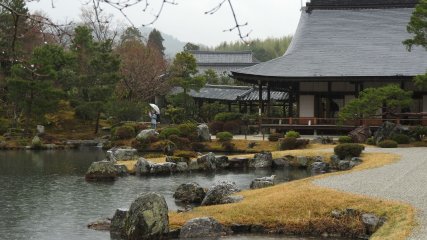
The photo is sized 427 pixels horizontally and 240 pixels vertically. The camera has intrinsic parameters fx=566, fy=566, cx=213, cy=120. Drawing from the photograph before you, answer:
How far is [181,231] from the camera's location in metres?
11.6

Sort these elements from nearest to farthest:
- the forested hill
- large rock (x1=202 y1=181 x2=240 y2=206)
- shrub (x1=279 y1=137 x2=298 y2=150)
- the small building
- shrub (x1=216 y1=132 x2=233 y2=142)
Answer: large rock (x1=202 y1=181 x2=240 y2=206)
shrub (x1=279 y1=137 x2=298 y2=150)
shrub (x1=216 y1=132 x2=233 y2=142)
the small building
the forested hill

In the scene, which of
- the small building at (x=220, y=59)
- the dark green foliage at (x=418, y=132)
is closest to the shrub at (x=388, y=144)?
the dark green foliage at (x=418, y=132)

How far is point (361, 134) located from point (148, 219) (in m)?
18.8

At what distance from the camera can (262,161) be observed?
2447 cm

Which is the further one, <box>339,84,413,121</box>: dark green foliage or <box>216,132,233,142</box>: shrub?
<box>216,132,233,142</box>: shrub

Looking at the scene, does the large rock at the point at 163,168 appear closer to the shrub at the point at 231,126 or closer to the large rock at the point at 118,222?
the large rock at the point at 118,222

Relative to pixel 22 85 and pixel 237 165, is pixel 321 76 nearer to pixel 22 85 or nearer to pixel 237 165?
pixel 237 165

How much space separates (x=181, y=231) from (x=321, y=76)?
844 inches

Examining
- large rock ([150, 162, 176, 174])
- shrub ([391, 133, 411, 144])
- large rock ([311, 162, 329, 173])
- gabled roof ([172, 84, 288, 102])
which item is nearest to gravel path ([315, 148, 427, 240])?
large rock ([311, 162, 329, 173])

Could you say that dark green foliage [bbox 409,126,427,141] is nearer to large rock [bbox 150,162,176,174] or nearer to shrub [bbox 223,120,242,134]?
shrub [bbox 223,120,242,134]

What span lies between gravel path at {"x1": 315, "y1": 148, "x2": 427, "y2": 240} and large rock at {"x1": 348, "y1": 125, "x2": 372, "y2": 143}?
800cm

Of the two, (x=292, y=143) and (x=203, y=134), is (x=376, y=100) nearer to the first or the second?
(x=292, y=143)

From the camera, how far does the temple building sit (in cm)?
3181

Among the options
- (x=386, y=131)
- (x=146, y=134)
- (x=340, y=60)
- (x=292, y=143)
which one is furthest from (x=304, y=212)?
(x=340, y=60)
